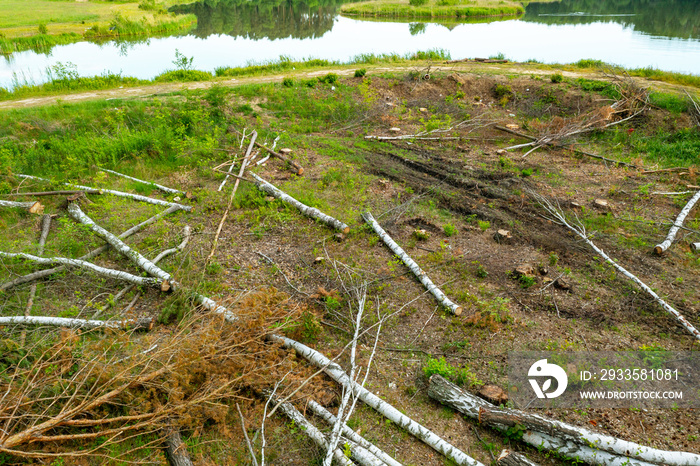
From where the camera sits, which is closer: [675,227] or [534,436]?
[534,436]


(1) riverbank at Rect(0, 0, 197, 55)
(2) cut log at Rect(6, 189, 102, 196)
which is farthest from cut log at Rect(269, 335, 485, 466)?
(1) riverbank at Rect(0, 0, 197, 55)

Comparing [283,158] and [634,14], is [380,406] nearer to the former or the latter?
[283,158]

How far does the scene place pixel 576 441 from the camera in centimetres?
418

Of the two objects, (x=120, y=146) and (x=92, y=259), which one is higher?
(x=120, y=146)

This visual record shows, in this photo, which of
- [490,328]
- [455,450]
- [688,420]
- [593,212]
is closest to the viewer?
[455,450]

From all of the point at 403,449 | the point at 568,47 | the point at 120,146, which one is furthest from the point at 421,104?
the point at 568,47

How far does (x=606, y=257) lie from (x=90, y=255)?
366 inches

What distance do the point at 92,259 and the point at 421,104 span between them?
11.7m

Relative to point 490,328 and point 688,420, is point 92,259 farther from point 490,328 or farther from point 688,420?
point 688,420

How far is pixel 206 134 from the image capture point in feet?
37.1

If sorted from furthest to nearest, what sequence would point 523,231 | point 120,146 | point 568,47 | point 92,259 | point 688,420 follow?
point 568,47 → point 120,146 → point 523,231 → point 92,259 → point 688,420

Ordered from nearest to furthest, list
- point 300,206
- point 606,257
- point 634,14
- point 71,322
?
point 71,322 < point 606,257 < point 300,206 < point 634,14

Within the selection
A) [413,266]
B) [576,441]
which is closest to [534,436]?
[576,441]

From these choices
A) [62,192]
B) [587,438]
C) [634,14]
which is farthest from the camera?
[634,14]
